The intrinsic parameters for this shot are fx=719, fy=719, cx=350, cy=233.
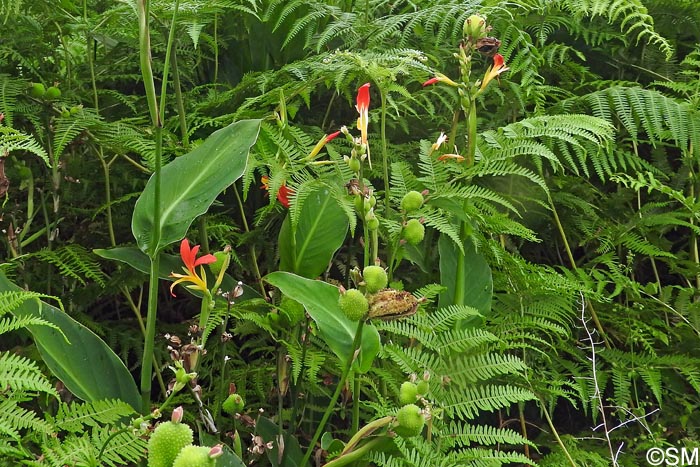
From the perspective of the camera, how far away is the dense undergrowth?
93 centimetres

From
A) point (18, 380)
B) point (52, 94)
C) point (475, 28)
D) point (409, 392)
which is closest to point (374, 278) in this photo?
point (409, 392)

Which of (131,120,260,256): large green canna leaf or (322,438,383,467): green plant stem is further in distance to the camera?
(131,120,260,256): large green canna leaf

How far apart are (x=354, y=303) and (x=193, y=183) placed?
372 millimetres

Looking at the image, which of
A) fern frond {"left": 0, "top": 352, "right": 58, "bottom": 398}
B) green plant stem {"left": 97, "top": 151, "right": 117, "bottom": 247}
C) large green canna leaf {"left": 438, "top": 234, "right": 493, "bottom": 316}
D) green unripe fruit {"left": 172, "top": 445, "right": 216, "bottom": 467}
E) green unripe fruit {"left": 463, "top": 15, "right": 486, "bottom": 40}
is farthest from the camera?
green plant stem {"left": 97, "top": 151, "right": 117, "bottom": 247}

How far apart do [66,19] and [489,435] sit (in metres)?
1.15

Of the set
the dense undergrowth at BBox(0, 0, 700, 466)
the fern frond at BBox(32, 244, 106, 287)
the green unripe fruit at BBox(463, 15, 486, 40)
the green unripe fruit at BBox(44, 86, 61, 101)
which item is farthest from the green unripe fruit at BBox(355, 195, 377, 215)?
the green unripe fruit at BBox(44, 86, 61, 101)

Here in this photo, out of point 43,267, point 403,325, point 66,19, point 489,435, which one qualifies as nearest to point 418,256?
point 403,325

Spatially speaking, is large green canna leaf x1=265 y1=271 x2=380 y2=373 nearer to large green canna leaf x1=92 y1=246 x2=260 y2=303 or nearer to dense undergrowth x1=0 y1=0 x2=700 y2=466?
dense undergrowth x1=0 y1=0 x2=700 y2=466

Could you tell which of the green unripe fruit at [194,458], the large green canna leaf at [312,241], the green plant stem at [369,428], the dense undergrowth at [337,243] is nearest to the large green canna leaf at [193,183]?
the dense undergrowth at [337,243]

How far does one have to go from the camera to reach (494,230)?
1.22 meters

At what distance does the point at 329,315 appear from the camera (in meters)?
0.94

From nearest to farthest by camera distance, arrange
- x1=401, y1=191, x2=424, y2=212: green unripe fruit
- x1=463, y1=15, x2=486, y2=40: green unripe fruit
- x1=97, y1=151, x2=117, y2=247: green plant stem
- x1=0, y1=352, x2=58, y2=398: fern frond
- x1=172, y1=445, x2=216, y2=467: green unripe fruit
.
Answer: x1=172, y1=445, x2=216, y2=467: green unripe fruit, x1=0, y1=352, x2=58, y2=398: fern frond, x1=401, y1=191, x2=424, y2=212: green unripe fruit, x1=463, y1=15, x2=486, y2=40: green unripe fruit, x1=97, y1=151, x2=117, y2=247: green plant stem

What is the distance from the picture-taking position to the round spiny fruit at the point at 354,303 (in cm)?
76

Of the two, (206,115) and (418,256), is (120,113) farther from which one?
(418,256)
